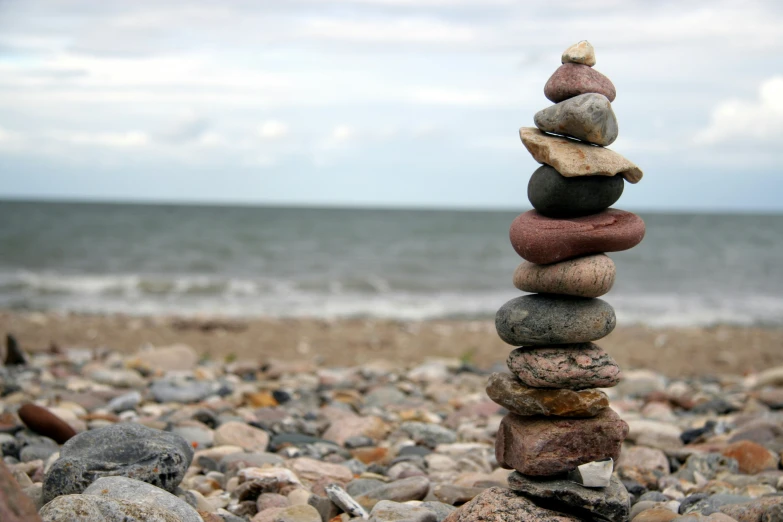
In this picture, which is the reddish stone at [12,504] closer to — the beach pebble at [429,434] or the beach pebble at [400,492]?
the beach pebble at [400,492]

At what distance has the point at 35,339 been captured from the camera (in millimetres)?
13266

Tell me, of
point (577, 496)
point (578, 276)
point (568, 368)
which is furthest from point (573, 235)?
point (577, 496)

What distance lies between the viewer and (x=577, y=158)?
418 cm

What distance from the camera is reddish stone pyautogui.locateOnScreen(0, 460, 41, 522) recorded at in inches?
112

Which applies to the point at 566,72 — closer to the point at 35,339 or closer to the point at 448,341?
the point at 448,341

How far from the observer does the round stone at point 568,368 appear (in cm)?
426

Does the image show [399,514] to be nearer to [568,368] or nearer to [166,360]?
[568,368]

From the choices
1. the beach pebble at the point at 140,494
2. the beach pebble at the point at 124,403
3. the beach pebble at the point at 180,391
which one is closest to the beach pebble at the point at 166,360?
the beach pebble at the point at 180,391

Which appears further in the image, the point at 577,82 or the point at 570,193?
the point at 577,82

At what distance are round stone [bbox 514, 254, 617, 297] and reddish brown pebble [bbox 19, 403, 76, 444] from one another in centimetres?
409

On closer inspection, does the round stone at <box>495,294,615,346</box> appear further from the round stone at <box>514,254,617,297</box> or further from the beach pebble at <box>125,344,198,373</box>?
the beach pebble at <box>125,344,198,373</box>

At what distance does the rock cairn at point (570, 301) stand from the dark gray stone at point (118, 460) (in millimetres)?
2100

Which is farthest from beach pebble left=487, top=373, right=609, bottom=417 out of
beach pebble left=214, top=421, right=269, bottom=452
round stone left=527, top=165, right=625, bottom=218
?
beach pebble left=214, top=421, right=269, bottom=452

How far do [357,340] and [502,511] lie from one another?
33.3ft
